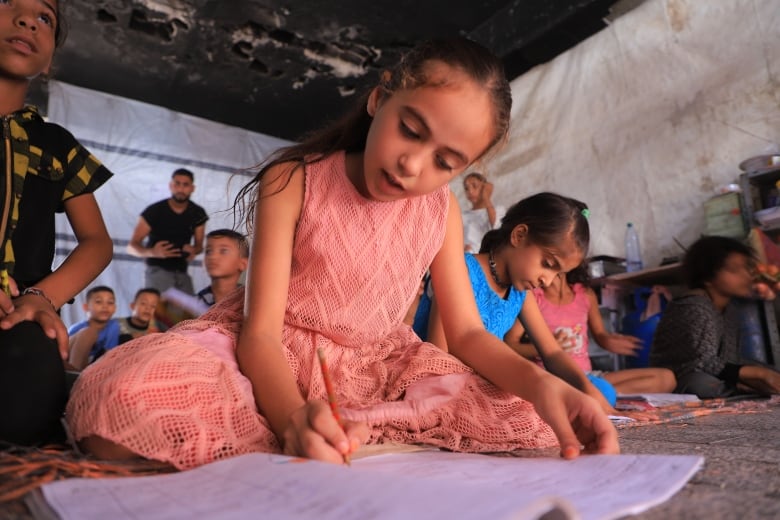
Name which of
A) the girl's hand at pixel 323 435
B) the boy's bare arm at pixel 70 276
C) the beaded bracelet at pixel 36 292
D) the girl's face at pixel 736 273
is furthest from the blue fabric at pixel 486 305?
the girl's face at pixel 736 273

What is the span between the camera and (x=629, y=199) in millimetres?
3631

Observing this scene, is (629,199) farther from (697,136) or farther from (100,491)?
(100,491)

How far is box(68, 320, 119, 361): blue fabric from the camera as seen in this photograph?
12.2ft

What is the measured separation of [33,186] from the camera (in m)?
1.09

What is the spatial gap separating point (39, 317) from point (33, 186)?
33 cm

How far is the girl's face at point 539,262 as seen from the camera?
1.79 m

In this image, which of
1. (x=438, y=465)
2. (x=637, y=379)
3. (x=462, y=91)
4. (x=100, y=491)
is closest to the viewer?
(x=100, y=491)

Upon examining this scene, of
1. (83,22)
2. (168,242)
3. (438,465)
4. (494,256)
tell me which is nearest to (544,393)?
(438,465)

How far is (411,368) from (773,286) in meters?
2.55

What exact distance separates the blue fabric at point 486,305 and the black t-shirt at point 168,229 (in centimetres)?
273

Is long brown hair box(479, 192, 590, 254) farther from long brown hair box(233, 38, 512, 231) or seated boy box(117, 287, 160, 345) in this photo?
seated boy box(117, 287, 160, 345)

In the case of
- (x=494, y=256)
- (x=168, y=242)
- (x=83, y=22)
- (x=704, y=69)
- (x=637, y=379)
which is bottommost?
(x=637, y=379)

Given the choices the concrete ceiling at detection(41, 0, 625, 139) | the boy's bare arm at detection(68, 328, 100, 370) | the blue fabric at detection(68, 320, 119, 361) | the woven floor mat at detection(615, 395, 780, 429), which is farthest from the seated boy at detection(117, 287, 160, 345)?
the woven floor mat at detection(615, 395, 780, 429)

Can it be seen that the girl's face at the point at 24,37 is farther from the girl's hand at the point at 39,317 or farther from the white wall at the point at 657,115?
the white wall at the point at 657,115
